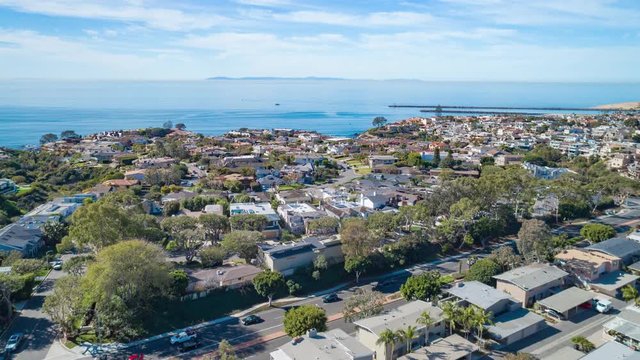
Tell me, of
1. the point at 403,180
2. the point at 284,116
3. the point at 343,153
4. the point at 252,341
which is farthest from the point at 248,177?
the point at 284,116

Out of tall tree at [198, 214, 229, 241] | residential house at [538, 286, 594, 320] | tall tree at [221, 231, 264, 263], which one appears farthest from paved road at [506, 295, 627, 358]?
tall tree at [198, 214, 229, 241]

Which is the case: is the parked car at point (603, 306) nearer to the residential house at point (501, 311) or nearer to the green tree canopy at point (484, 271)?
the residential house at point (501, 311)

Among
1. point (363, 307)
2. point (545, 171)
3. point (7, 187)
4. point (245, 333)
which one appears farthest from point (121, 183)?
point (545, 171)

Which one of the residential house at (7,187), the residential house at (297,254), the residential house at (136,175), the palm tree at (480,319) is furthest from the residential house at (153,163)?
the palm tree at (480,319)

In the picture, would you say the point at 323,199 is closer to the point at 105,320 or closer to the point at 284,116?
the point at 105,320

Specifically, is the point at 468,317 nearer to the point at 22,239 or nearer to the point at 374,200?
the point at 374,200
